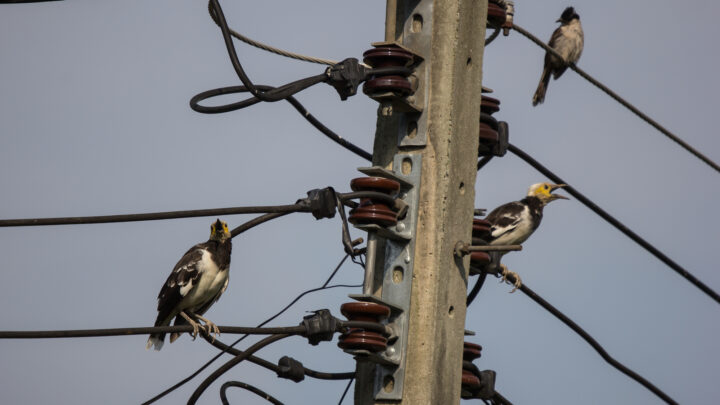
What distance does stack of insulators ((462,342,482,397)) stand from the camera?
704 cm

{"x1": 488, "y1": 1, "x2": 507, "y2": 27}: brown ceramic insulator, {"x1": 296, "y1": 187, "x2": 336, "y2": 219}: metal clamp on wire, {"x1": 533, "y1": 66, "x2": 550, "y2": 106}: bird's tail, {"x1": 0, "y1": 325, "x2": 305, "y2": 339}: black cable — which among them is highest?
{"x1": 533, "y1": 66, "x2": 550, "y2": 106}: bird's tail

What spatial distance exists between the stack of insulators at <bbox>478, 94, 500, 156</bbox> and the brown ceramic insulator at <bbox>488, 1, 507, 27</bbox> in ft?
1.90

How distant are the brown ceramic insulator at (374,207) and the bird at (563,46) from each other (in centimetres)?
1274

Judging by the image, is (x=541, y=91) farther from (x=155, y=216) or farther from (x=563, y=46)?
(x=155, y=216)

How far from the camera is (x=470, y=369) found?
709 centimetres

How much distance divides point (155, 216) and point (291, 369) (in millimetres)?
1199

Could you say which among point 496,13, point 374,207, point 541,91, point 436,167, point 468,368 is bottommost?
point 468,368

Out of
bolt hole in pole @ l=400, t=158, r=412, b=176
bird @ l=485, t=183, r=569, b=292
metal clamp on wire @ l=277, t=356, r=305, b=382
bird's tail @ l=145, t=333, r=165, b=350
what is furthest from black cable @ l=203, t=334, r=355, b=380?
bird @ l=485, t=183, r=569, b=292

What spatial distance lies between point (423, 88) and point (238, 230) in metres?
1.33

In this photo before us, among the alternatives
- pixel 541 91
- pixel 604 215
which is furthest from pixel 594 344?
pixel 541 91

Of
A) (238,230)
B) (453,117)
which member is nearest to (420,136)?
(453,117)

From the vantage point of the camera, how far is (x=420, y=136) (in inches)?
261

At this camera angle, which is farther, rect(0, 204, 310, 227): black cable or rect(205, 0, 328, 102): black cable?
rect(205, 0, 328, 102): black cable

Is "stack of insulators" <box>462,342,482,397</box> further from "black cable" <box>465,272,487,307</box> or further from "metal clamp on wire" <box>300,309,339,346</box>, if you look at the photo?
"metal clamp on wire" <box>300,309,339,346</box>
